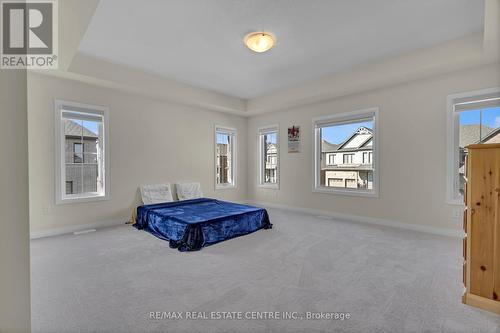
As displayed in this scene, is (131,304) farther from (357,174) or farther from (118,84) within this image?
(357,174)

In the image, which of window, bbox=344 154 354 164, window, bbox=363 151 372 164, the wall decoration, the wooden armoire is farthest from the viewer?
the wall decoration

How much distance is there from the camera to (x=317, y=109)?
5.43 metres

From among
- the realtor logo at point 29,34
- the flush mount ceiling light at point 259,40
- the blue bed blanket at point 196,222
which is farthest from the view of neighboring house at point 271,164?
the realtor logo at point 29,34

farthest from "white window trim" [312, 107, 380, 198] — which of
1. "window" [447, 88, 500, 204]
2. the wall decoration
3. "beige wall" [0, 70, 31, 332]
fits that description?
"beige wall" [0, 70, 31, 332]

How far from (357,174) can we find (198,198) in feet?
11.3

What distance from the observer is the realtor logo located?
1057 mm

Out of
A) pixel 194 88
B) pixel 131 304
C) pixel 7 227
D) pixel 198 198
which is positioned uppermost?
pixel 194 88

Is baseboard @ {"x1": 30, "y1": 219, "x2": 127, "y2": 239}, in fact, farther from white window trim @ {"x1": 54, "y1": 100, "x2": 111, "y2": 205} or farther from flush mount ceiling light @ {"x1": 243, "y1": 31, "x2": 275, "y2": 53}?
flush mount ceiling light @ {"x1": 243, "y1": 31, "x2": 275, "y2": 53}

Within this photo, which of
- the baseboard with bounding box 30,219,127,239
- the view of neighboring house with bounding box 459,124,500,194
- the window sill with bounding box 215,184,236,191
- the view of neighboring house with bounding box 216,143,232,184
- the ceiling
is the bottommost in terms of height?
the baseboard with bounding box 30,219,127,239

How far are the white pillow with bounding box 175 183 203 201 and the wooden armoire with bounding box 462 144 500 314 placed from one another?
15.2 feet

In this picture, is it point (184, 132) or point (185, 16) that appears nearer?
point (185, 16)

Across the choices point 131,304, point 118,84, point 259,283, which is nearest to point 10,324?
point 131,304

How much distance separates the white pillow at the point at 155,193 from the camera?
4812mm

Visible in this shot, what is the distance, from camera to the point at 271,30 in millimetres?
3068
